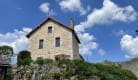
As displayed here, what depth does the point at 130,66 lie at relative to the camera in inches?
810

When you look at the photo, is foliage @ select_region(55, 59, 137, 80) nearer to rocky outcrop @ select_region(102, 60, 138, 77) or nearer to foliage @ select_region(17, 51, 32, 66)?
foliage @ select_region(17, 51, 32, 66)

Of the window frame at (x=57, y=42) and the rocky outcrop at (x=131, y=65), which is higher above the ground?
the window frame at (x=57, y=42)

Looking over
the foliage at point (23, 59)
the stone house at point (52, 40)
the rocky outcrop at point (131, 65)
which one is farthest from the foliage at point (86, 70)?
the stone house at point (52, 40)

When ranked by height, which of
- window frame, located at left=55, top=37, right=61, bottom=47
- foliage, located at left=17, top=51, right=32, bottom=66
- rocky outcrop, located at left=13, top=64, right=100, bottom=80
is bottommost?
rocky outcrop, located at left=13, top=64, right=100, bottom=80

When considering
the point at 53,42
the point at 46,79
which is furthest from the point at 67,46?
the point at 46,79

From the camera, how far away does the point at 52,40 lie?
21734 mm

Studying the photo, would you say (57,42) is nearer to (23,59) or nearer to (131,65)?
(23,59)

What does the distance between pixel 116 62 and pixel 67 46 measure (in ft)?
21.4

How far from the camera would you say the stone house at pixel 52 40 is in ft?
68.5

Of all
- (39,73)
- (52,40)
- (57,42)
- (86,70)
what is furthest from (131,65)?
(39,73)

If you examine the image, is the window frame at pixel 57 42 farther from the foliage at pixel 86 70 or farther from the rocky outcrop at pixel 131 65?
the rocky outcrop at pixel 131 65

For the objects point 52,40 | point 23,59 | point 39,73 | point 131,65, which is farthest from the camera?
point 52,40

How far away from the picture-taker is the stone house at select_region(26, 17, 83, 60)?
20875 mm

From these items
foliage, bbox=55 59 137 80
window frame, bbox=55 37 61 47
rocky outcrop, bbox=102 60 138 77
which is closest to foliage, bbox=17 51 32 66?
foliage, bbox=55 59 137 80
